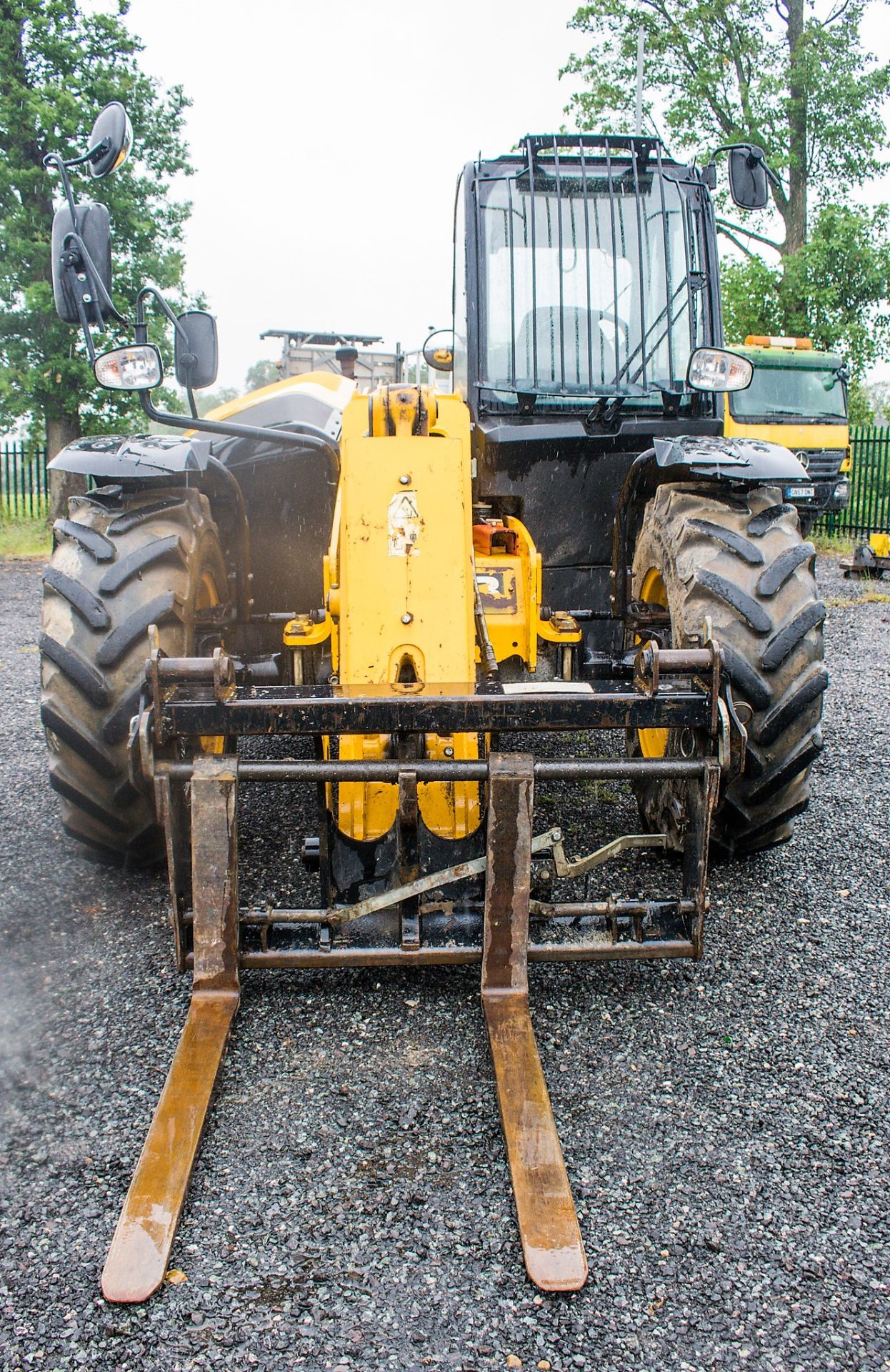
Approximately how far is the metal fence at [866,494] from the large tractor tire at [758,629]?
51.9 feet

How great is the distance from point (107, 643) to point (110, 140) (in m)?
1.55

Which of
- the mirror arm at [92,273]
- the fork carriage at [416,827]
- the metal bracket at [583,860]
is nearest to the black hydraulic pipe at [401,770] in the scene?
the fork carriage at [416,827]

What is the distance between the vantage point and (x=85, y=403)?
60.7ft

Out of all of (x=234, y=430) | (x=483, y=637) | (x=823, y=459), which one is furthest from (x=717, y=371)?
(x=823, y=459)

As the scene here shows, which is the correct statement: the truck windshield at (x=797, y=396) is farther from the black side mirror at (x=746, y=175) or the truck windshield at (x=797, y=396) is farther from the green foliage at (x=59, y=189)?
the black side mirror at (x=746, y=175)

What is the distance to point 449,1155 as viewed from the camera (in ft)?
8.38

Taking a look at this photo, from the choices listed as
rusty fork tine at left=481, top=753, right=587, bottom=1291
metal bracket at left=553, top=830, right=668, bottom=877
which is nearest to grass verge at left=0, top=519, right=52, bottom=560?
metal bracket at left=553, top=830, right=668, bottom=877

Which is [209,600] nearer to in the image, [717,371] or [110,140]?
[110,140]

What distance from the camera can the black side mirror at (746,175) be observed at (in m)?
4.39

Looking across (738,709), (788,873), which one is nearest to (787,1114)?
(738,709)

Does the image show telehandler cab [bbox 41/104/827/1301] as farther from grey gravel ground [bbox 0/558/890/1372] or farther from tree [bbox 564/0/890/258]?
tree [bbox 564/0/890/258]

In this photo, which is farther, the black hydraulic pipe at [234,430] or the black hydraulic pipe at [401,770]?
the black hydraulic pipe at [234,430]

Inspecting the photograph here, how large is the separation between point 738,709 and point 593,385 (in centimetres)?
203

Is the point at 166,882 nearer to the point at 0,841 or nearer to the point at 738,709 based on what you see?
the point at 0,841
